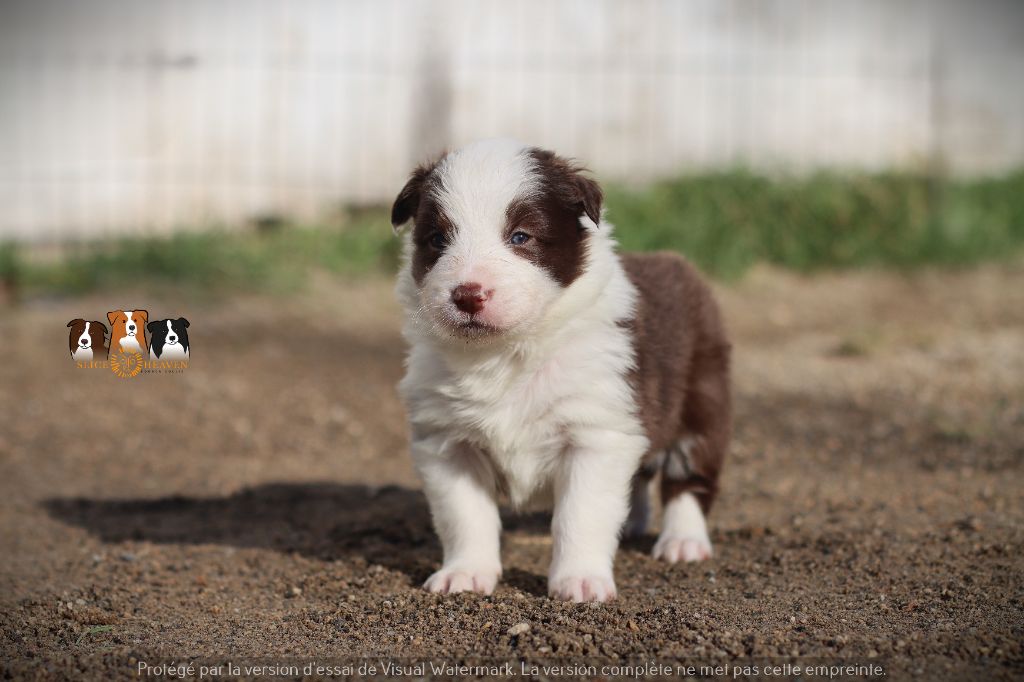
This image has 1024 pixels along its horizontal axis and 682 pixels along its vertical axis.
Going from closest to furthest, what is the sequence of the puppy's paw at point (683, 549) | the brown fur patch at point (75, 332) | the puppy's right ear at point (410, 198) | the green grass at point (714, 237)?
the puppy's right ear at point (410, 198) → the puppy's paw at point (683, 549) → the brown fur patch at point (75, 332) → the green grass at point (714, 237)

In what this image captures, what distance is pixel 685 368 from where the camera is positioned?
420 centimetres

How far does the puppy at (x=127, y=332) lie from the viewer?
292 inches

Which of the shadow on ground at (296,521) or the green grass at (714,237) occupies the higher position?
the green grass at (714,237)

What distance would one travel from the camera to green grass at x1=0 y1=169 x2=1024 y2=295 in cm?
952

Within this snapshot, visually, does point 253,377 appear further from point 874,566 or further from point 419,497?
point 874,566

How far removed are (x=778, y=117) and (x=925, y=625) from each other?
344 inches

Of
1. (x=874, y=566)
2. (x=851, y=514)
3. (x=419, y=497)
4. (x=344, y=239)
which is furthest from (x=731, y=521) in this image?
(x=344, y=239)

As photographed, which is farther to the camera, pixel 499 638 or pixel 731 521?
pixel 731 521

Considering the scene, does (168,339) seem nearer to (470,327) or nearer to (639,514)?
(639,514)

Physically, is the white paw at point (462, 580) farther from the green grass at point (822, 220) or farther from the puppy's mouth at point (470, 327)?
the green grass at point (822, 220)

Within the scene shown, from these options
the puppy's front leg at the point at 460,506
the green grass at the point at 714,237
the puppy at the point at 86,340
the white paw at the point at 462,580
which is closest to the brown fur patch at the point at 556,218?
the puppy's front leg at the point at 460,506

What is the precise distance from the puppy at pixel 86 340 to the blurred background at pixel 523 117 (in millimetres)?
2893

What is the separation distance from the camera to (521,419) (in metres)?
3.71

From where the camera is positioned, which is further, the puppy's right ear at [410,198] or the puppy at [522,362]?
the puppy's right ear at [410,198]
